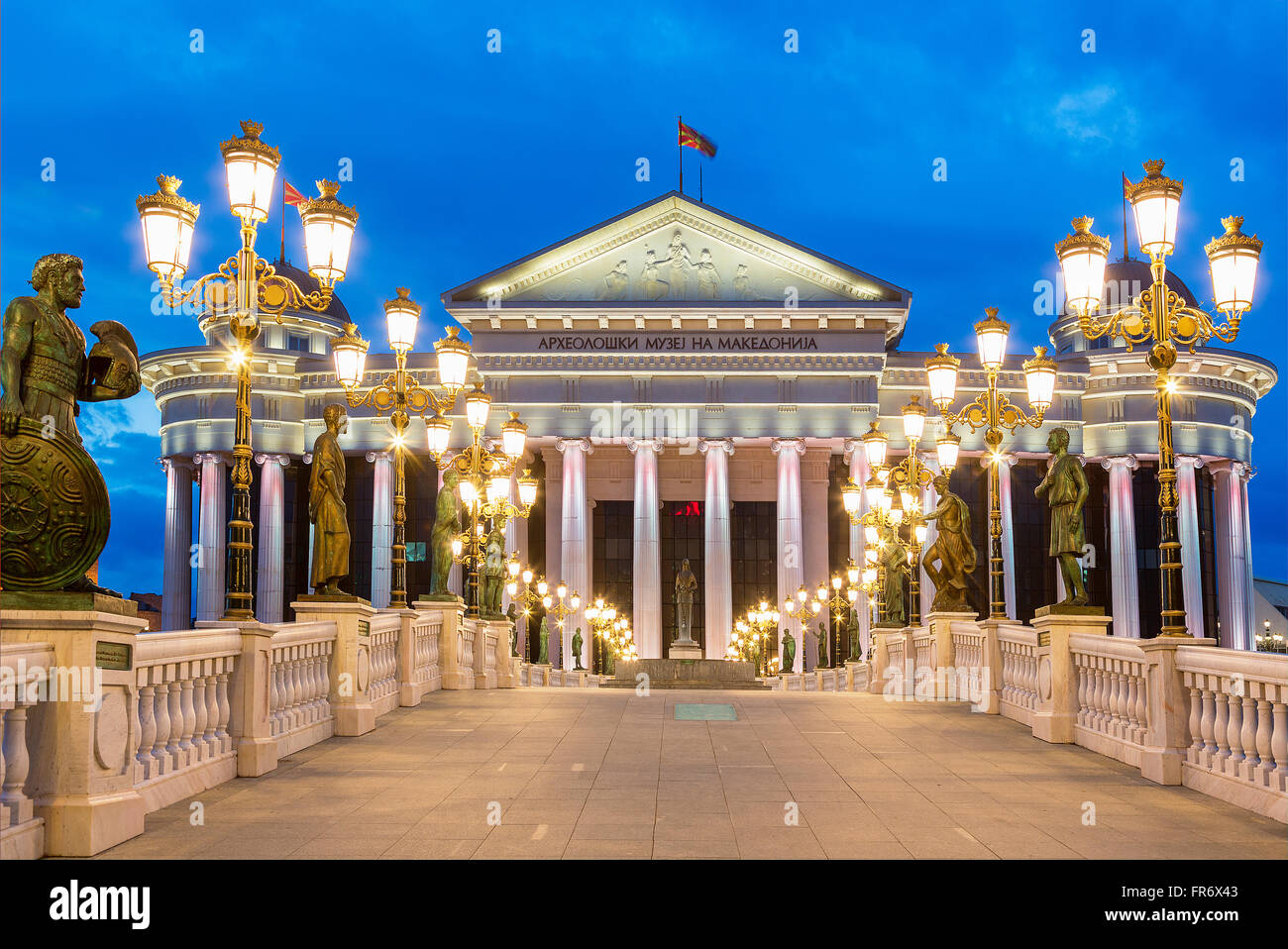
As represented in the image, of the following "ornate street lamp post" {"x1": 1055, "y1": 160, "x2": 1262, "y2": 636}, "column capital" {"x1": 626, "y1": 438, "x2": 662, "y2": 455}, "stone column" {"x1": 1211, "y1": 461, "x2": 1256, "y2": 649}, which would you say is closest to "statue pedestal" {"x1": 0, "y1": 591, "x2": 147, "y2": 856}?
"ornate street lamp post" {"x1": 1055, "y1": 160, "x2": 1262, "y2": 636}

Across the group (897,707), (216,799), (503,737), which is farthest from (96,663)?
(897,707)

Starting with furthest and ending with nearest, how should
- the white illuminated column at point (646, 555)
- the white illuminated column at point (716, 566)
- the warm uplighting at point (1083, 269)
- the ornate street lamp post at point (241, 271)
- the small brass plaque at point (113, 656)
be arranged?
1. the white illuminated column at point (716, 566)
2. the white illuminated column at point (646, 555)
3. the warm uplighting at point (1083, 269)
4. the ornate street lamp post at point (241, 271)
5. the small brass plaque at point (113, 656)

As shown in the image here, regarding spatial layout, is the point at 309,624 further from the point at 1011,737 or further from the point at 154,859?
the point at 1011,737

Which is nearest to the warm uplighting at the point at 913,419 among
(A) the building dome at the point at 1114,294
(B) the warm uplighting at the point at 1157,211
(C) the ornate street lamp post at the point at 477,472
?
(C) the ornate street lamp post at the point at 477,472

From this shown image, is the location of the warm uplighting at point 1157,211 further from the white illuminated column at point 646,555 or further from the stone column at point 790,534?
the white illuminated column at point 646,555

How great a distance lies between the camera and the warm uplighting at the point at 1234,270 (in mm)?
12906

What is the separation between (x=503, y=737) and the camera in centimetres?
1525

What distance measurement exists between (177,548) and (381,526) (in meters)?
11.5

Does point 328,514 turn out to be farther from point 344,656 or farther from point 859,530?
point 859,530

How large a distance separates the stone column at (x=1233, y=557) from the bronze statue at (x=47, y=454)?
62.1 m

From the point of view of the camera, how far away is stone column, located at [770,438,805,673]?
174ft

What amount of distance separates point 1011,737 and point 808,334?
41534 millimetres

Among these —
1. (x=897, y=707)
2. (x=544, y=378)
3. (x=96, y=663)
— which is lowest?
(x=897, y=707)

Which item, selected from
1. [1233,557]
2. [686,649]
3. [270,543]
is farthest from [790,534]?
[270,543]
